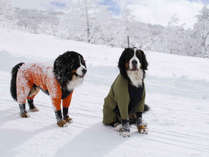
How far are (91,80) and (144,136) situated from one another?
333 cm

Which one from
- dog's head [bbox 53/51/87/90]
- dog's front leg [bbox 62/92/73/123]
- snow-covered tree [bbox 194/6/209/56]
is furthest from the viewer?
snow-covered tree [bbox 194/6/209/56]

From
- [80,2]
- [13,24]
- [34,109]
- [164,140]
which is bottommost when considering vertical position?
[164,140]

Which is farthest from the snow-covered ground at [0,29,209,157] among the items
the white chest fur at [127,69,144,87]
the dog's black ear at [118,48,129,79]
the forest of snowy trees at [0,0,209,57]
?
the forest of snowy trees at [0,0,209,57]

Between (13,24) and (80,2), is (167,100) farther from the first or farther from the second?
(13,24)

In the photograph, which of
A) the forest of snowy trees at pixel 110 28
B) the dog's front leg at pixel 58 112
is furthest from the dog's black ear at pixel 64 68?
the forest of snowy trees at pixel 110 28

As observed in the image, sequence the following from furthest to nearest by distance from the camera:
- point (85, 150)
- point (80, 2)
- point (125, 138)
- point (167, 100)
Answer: point (80, 2)
point (167, 100)
point (125, 138)
point (85, 150)

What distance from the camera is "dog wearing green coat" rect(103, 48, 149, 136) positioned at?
2439 millimetres

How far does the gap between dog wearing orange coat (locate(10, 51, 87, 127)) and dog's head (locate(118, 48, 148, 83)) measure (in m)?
0.57

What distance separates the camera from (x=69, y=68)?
265 cm

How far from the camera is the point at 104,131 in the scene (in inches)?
116

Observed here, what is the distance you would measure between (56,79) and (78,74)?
1.17 feet

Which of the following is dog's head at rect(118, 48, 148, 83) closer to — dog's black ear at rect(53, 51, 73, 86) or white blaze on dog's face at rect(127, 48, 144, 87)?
white blaze on dog's face at rect(127, 48, 144, 87)

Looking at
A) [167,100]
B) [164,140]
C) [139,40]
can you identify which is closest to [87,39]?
[139,40]

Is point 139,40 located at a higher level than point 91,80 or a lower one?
higher
